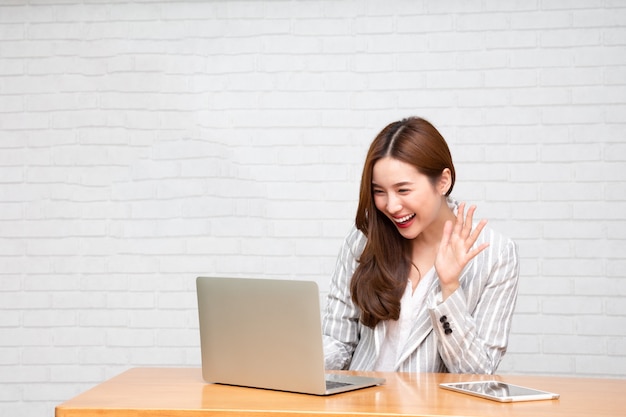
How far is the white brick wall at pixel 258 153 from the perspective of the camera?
361cm

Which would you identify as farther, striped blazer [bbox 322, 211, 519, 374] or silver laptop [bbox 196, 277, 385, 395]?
striped blazer [bbox 322, 211, 519, 374]

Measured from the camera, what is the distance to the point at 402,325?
243 cm

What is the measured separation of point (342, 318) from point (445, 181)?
1.68 feet

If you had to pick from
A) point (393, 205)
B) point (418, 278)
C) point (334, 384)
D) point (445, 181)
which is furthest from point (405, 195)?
point (334, 384)

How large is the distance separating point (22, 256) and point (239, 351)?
225cm

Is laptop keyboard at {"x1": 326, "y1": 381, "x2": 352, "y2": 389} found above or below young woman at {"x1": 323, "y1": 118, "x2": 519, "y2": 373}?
below

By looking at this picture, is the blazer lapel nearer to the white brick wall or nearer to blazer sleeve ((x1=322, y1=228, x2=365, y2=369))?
blazer sleeve ((x1=322, y1=228, x2=365, y2=369))

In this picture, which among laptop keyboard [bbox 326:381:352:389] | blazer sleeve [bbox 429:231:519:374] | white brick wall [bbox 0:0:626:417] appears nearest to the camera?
laptop keyboard [bbox 326:381:352:389]

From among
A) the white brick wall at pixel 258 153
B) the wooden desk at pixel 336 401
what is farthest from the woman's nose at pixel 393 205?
the white brick wall at pixel 258 153

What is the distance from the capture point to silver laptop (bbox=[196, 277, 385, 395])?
5.95 ft

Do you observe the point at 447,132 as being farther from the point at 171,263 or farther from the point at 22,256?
the point at 22,256

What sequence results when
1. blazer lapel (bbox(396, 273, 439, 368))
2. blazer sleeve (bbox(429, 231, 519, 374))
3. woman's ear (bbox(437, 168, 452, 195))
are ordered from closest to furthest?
blazer sleeve (bbox(429, 231, 519, 374)) < blazer lapel (bbox(396, 273, 439, 368)) < woman's ear (bbox(437, 168, 452, 195))

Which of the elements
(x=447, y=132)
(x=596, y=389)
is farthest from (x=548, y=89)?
(x=596, y=389)

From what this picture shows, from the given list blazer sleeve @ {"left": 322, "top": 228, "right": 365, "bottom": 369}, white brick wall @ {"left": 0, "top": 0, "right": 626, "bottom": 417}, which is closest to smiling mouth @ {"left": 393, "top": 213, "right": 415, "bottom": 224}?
blazer sleeve @ {"left": 322, "top": 228, "right": 365, "bottom": 369}
